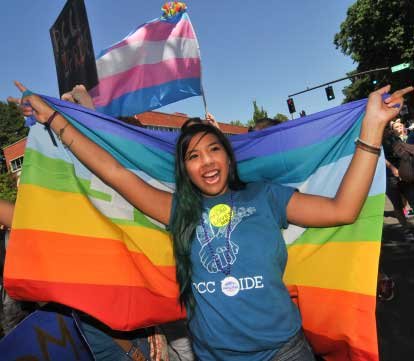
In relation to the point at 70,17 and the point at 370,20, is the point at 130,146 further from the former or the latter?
the point at 370,20

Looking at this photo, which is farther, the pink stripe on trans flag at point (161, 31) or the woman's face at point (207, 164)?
the pink stripe on trans flag at point (161, 31)

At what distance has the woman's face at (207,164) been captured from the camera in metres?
1.97

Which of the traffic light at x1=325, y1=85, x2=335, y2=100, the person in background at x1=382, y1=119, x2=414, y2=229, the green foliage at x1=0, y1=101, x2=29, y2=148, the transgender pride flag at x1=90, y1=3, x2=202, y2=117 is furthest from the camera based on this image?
the green foliage at x1=0, y1=101, x2=29, y2=148

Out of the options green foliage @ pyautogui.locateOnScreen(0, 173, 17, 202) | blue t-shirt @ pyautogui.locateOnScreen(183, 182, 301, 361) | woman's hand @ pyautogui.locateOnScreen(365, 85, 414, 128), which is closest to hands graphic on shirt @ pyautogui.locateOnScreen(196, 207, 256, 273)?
blue t-shirt @ pyautogui.locateOnScreen(183, 182, 301, 361)

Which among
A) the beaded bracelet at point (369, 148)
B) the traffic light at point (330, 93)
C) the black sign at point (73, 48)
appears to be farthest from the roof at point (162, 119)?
the beaded bracelet at point (369, 148)

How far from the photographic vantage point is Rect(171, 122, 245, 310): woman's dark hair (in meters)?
1.89

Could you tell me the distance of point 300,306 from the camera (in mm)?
2215

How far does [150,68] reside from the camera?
207 inches

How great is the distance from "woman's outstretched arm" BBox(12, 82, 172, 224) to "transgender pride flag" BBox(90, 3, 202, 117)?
109 inches

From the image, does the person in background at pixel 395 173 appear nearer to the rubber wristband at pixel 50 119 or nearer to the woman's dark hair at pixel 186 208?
the woman's dark hair at pixel 186 208

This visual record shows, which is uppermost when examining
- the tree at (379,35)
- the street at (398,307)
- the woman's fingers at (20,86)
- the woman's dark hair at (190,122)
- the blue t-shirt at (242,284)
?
the tree at (379,35)

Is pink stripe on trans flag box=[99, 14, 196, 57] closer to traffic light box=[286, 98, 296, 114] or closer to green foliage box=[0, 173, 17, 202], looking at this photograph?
green foliage box=[0, 173, 17, 202]

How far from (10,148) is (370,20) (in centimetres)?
4095

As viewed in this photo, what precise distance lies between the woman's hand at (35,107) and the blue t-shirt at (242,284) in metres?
1.05
